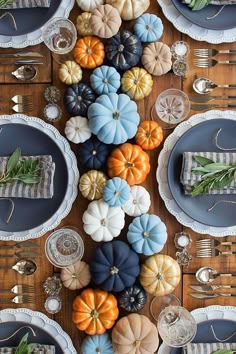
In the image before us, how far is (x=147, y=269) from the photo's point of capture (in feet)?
5.70

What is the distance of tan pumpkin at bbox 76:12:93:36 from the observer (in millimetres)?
1773

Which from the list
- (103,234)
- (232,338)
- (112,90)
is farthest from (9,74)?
(232,338)

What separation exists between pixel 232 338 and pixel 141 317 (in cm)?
31

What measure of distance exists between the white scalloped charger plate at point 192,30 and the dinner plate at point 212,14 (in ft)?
0.05

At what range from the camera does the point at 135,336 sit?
5.64 feet

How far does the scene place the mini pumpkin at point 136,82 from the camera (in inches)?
69.4

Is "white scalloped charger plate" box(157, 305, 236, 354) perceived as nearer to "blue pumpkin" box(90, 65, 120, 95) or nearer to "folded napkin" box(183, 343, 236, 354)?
"folded napkin" box(183, 343, 236, 354)

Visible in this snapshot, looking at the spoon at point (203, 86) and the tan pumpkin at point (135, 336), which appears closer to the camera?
the tan pumpkin at point (135, 336)

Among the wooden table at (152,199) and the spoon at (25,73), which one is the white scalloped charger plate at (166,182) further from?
the spoon at (25,73)

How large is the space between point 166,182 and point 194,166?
4.0 inches

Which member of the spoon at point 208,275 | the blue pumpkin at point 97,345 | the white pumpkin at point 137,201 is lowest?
the blue pumpkin at point 97,345

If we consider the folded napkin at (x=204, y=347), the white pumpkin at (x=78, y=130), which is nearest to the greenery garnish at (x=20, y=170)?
the white pumpkin at (x=78, y=130)

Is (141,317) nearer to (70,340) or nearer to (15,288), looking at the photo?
(70,340)

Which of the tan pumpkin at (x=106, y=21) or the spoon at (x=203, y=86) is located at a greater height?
the tan pumpkin at (x=106, y=21)
